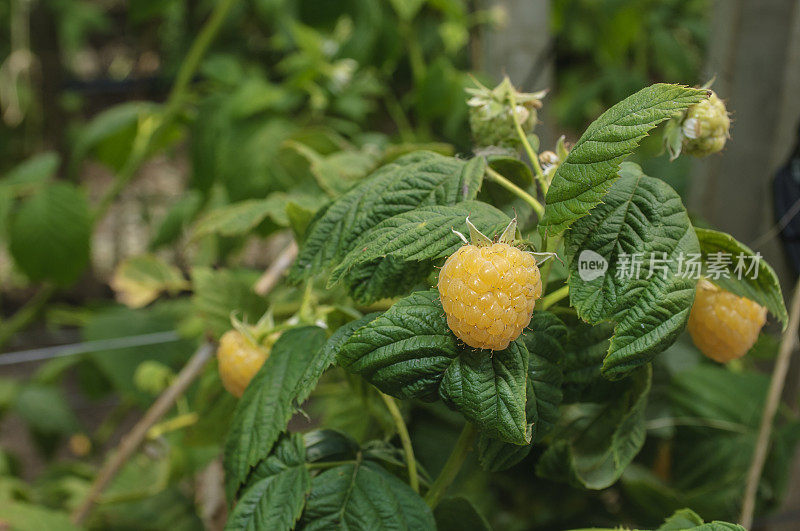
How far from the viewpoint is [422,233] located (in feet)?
1.07

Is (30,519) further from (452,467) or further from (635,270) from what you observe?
(635,270)

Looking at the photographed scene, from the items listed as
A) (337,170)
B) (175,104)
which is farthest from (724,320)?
(175,104)

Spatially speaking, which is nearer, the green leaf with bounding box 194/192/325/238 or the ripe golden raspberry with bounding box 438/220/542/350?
the ripe golden raspberry with bounding box 438/220/542/350

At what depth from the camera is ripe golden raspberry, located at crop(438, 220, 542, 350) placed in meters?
0.28

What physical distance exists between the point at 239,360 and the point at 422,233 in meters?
0.18

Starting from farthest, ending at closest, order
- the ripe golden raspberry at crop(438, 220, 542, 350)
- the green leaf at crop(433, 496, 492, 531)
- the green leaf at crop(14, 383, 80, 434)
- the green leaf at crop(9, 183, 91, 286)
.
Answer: the green leaf at crop(14, 383, 80, 434), the green leaf at crop(9, 183, 91, 286), the green leaf at crop(433, 496, 492, 531), the ripe golden raspberry at crop(438, 220, 542, 350)

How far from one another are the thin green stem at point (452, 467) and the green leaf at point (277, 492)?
0.08 meters

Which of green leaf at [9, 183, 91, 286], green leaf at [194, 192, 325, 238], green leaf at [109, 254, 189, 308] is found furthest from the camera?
green leaf at [9, 183, 91, 286]

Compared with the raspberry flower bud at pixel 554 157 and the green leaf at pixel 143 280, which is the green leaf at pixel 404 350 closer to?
the raspberry flower bud at pixel 554 157

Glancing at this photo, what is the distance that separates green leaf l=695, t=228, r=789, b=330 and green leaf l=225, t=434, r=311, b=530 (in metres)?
0.25

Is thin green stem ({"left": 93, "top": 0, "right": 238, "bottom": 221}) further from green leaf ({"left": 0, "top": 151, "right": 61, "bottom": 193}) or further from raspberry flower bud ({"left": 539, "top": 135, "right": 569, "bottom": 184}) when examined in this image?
raspberry flower bud ({"left": 539, "top": 135, "right": 569, "bottom": 184})

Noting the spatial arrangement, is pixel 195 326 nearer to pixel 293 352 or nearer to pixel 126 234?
pixel 293 352

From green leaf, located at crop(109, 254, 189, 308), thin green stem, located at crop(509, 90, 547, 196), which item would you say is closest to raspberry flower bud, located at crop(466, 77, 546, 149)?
→ thin green stem, located at crop(509, 90, 547, 196)

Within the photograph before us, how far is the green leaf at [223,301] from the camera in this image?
1.84 feet
